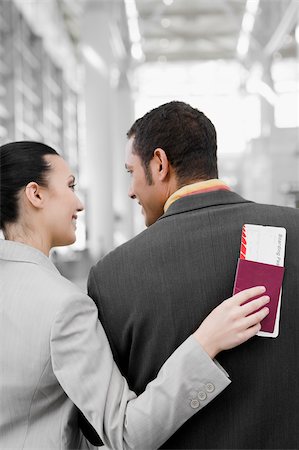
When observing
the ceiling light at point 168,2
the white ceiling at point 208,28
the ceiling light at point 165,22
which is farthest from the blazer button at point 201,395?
the ceiling light at point 165,22

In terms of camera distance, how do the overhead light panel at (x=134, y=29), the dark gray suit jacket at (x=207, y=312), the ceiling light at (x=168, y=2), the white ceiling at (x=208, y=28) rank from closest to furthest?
the dark gray suit jacket at (x=207, y=312) < the white ceiling at (x=208, y=28) < the overhead light panel at (x=134, y=29) < the ceiling light at (x=168, y=2)

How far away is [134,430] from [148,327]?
0.26 meters

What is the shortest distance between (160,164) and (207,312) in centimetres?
44

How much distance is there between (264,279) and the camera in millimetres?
1792

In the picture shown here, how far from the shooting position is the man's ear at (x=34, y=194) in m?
2.05

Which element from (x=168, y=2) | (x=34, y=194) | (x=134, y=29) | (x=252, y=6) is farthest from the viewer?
(x=134, y=29)

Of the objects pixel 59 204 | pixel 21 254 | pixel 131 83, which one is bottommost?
pixel 21 254

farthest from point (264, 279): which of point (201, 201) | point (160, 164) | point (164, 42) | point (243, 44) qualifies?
point (164, 42)

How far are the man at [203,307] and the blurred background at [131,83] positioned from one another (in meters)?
7.20

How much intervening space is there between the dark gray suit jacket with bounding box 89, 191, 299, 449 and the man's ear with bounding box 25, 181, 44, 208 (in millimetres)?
337

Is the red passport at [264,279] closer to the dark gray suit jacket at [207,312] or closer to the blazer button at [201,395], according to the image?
the dark gray suit jacket at [207,312]

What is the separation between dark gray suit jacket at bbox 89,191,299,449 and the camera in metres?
1.80

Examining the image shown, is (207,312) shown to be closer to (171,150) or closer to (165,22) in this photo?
(171,150)

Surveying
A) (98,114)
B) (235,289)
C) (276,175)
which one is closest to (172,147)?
(235,289)
